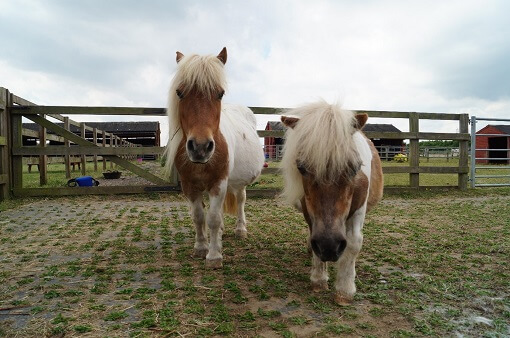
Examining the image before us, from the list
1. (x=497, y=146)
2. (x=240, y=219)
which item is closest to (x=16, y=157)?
(x=240, y=219)

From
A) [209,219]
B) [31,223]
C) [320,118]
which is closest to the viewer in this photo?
[320,118]

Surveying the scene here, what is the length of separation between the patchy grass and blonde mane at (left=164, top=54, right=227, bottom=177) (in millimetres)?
1509

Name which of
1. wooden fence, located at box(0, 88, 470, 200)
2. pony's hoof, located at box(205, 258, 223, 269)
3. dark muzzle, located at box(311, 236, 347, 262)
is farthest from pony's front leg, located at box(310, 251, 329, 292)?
wooden fence, located at box(0, 88, 470, 200)

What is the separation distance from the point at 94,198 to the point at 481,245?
664 cm

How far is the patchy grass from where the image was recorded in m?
2.03

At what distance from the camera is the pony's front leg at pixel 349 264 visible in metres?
2.40

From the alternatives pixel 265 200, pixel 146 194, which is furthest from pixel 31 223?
pixel 265 200

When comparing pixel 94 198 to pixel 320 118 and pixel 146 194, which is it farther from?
pixel 320 118

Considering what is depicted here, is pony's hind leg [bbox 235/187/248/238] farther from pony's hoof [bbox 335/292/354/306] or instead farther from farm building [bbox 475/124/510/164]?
farm building [bbox 475/124/510/164]

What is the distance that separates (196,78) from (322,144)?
1380mm

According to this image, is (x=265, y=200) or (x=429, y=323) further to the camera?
(x=265, y=200)

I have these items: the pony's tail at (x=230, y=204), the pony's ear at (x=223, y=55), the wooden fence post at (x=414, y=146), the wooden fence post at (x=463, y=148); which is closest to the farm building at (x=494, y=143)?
the wooden fence post at (x=463, y=148)

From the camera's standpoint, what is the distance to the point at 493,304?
2336 millimetres

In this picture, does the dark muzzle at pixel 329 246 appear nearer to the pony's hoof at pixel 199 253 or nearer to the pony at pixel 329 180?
the pony at pixel 329 180
